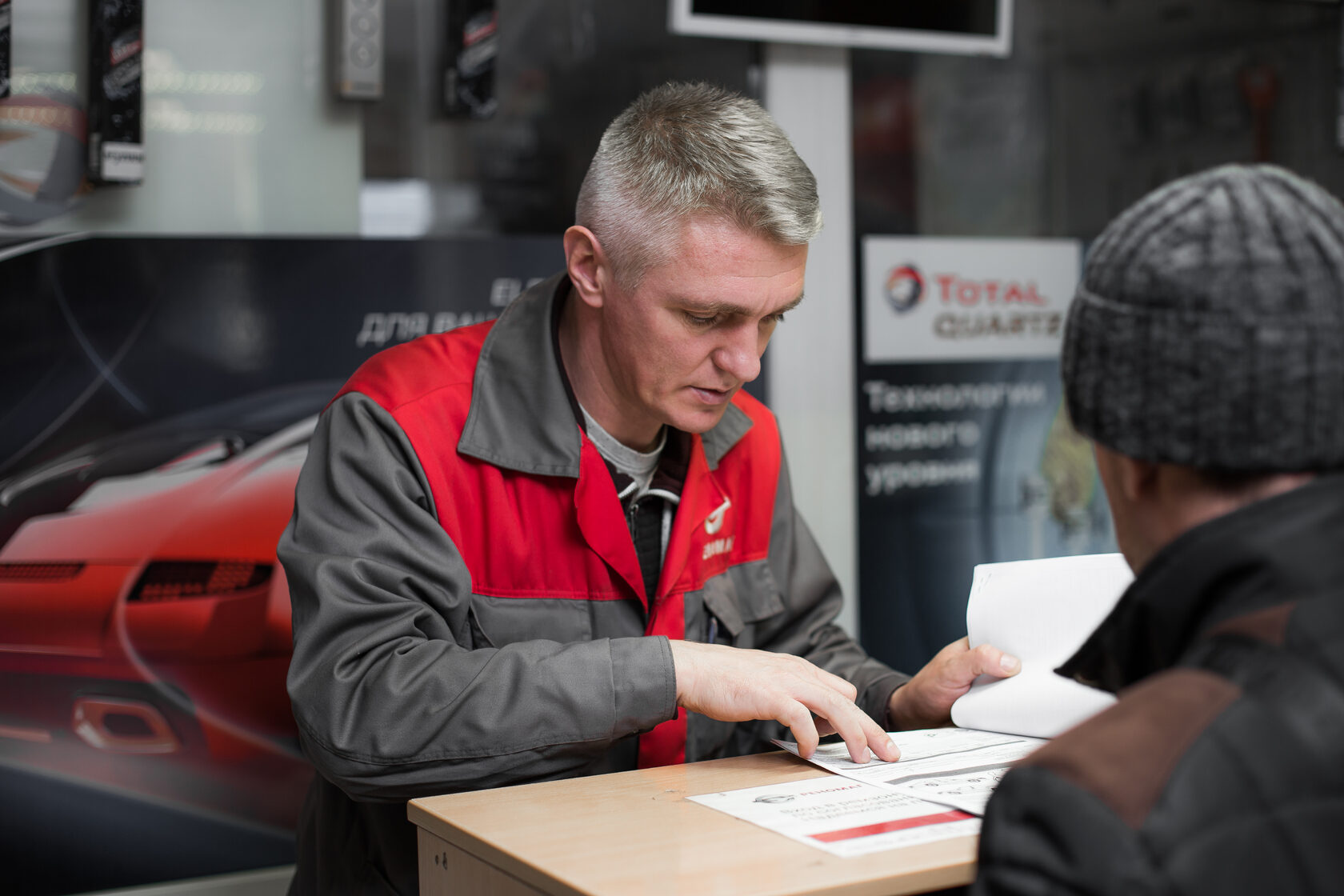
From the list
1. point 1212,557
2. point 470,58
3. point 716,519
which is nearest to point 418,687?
point 716,519

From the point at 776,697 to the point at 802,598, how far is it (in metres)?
0.59

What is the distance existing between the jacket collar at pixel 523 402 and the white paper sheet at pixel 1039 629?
0.56 m

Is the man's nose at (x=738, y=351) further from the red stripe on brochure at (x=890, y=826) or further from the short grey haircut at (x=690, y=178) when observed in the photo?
the red stripe on brochure at (x=890, y=826)

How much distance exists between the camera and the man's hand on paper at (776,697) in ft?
4.44

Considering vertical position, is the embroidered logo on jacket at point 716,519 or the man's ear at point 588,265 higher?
the man's ear at point 588,265

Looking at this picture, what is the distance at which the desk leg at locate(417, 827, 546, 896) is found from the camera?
1100mm

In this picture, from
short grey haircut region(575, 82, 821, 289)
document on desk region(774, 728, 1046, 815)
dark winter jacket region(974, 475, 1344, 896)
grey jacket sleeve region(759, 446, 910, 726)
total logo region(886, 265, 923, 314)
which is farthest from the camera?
total logo region(886, 265, 923, 314)

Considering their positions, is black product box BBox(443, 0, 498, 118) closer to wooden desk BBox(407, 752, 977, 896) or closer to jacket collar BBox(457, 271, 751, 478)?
jacket collar BBox(457, 271, 751, 478)

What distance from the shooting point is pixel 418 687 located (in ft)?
4.51

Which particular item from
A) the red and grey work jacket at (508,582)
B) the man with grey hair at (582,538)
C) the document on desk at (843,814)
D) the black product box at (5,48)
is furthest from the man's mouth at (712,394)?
the black product box at (5,48)

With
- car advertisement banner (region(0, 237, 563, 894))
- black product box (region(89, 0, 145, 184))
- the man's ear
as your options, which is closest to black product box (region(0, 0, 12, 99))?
black product box (region(89, 0, 145, 184))

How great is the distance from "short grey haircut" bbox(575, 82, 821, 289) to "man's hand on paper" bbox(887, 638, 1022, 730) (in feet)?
1.83

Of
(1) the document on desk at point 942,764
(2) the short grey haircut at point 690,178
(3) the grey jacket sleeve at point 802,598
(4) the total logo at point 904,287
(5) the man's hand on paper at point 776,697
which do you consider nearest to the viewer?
(1) the document on desk at point 942,764

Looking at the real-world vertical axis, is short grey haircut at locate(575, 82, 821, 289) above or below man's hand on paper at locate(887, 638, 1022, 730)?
above
